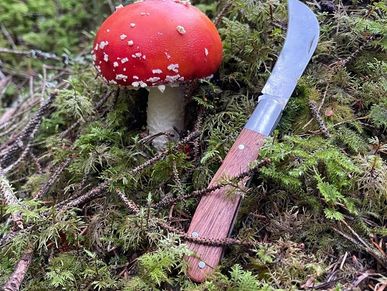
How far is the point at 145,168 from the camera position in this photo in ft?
5.79

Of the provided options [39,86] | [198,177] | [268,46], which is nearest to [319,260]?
[198,177]

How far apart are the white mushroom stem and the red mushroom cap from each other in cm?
23

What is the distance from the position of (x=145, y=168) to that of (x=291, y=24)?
0.84 m

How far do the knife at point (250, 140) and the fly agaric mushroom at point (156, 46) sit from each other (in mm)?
296

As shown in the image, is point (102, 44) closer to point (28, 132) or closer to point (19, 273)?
point (28, 132)

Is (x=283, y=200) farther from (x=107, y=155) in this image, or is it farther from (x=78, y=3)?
(x=78, y=3)

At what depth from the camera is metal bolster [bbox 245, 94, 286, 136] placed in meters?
1.59

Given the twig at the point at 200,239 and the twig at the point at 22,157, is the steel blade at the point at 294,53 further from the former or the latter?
the twig at the point at 22,157

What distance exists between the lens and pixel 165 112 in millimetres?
2016

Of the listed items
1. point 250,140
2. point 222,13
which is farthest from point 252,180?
point 222,13

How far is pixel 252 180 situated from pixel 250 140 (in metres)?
0.16

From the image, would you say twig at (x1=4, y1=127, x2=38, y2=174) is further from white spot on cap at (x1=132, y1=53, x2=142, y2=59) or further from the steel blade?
the steel blade

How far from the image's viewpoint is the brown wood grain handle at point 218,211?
139 centimetres

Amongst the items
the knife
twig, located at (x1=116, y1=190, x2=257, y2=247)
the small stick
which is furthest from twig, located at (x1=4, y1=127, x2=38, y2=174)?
the small stick
